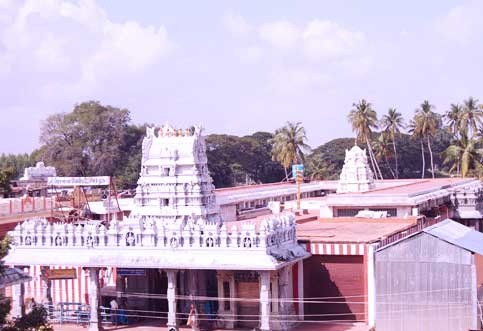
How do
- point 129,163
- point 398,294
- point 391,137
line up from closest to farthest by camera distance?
point 398,294, point 129,163, point 391,137

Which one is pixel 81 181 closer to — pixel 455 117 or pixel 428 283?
pixel 428 283

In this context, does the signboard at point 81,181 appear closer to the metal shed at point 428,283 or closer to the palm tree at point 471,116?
the metal shed at point 428,283

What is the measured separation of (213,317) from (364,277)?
6.06m

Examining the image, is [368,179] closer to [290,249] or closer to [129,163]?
[290,249]

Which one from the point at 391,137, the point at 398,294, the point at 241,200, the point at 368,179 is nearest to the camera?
the point at 398,294

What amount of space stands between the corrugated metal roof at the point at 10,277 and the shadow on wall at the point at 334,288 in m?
14.8

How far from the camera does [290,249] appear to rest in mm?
30625

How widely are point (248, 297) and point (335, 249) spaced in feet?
12.8

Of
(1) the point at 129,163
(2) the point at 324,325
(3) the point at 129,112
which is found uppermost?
(3) the point at 129,112

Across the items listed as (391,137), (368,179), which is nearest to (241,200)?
(368,179)

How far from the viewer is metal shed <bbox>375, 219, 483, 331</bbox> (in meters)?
27.6

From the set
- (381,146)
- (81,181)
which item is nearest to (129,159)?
(381,146)

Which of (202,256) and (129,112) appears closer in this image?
(202,256)

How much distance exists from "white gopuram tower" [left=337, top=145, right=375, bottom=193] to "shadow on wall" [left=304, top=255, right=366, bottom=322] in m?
19.6
